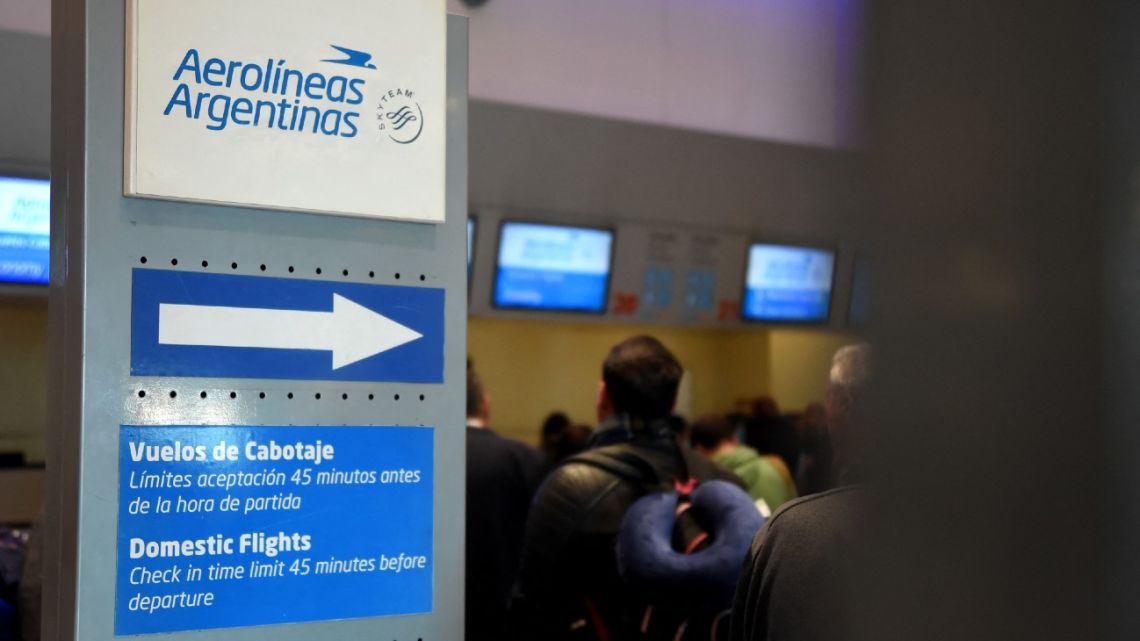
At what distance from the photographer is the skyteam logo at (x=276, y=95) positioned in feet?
5.72

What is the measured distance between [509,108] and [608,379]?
266cm

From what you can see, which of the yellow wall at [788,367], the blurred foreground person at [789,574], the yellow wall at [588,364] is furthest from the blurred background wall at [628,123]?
the blurred foreground person at [789,574]

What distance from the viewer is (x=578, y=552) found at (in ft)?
9.62

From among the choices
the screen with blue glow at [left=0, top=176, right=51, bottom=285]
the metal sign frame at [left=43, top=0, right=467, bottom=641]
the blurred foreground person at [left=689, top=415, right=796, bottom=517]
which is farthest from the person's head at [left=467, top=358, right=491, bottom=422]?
the metal sign frame at [left=43, top=0, right=467, bottom=641]

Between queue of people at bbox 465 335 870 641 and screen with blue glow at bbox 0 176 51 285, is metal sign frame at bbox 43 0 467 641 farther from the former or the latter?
screen with blue glow at bbox 0 176 51 285

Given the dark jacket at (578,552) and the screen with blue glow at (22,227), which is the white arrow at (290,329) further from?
the screen with blue glow at (22,227)

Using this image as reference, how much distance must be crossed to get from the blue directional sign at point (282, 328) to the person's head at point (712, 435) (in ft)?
12.1

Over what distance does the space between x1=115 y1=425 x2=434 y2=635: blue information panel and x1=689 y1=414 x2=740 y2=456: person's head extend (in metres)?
3.68

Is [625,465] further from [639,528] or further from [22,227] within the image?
[22,227]

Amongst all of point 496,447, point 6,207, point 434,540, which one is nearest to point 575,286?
point 496,447

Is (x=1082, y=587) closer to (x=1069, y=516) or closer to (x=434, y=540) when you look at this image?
(x=1069, y=516)

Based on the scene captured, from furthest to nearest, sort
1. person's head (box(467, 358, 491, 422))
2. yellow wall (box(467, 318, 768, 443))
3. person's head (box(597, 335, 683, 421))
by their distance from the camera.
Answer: yellow wall (box(467, 318, 768, 443))
person's head (box(467, 358, 491, 422))
person's head (box(597, 335, 683, 421))

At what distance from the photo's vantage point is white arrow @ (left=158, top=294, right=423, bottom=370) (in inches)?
68.4

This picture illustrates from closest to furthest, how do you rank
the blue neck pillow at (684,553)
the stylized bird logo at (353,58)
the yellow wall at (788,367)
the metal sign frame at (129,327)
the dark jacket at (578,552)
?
1. the metal sign frame at (129,327)
2. the stylized bird logo at (353,58)
3. the blue neck pillow at (684,553)
4. the dark jacket at (578,552)
5. the yellow wall at (788,367)
